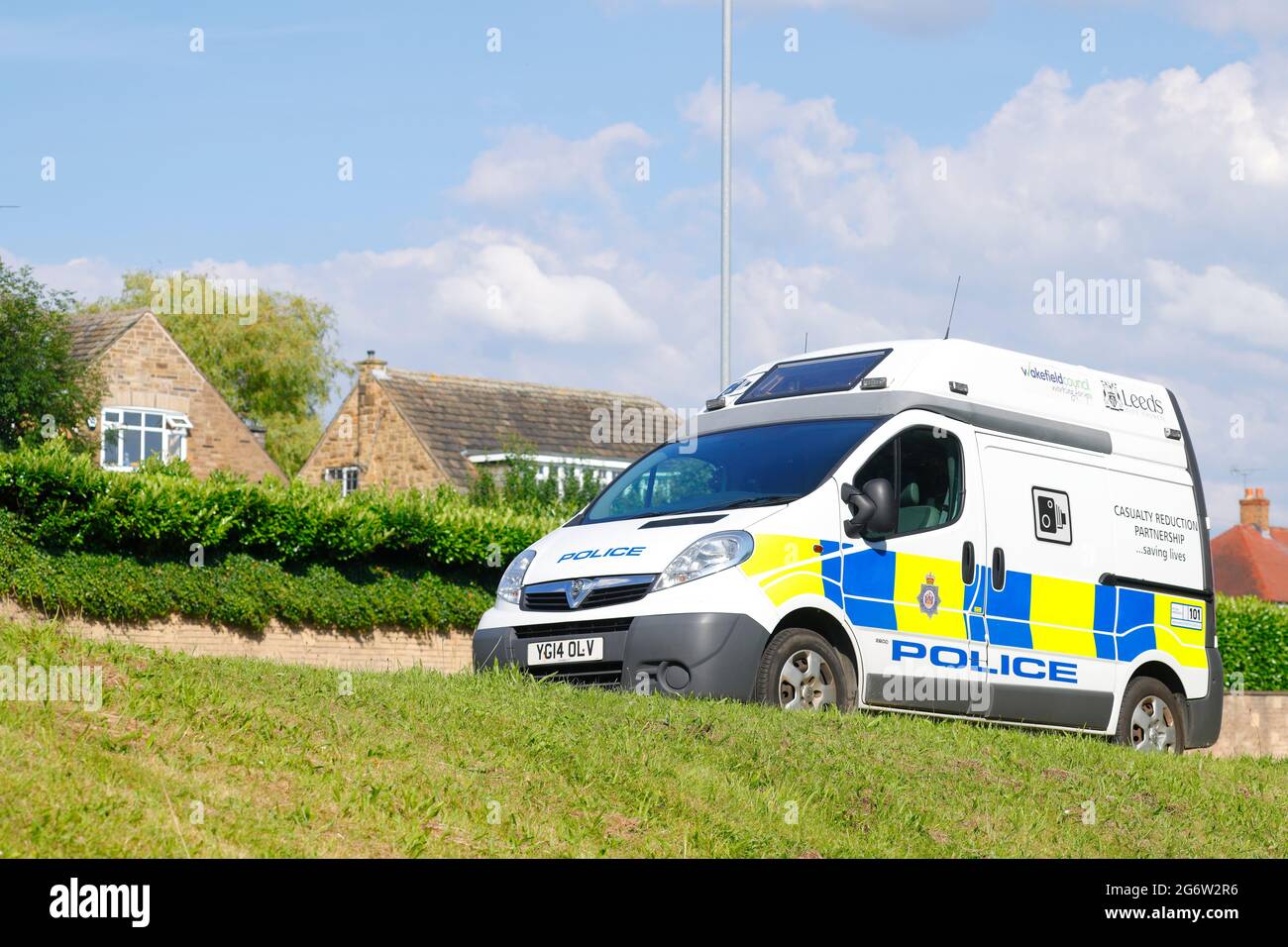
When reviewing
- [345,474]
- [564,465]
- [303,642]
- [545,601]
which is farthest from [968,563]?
[345,474]

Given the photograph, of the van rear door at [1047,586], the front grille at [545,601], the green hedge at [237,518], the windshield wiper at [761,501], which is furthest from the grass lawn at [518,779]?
the green hedge at [237,518]

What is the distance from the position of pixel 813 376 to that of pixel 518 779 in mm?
5128

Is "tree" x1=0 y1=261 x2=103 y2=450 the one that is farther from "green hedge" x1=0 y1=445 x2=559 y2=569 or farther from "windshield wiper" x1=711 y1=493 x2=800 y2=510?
"windshield wiper" x1=711 y1=493 x2=800 y2=510

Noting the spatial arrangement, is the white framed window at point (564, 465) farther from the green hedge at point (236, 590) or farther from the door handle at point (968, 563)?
the door handle at point (968, 563)

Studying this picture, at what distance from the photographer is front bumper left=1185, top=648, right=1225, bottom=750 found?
41.6 feet

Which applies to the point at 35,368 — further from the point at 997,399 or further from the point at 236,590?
the point at 997,399

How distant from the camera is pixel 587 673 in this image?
9797mm

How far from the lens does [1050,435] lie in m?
11.9

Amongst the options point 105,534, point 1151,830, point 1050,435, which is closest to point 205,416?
point 105,534

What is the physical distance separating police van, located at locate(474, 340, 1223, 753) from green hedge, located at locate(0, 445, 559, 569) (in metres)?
9.53

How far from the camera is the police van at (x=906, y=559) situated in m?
9.55

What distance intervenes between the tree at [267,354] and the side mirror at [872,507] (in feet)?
167
